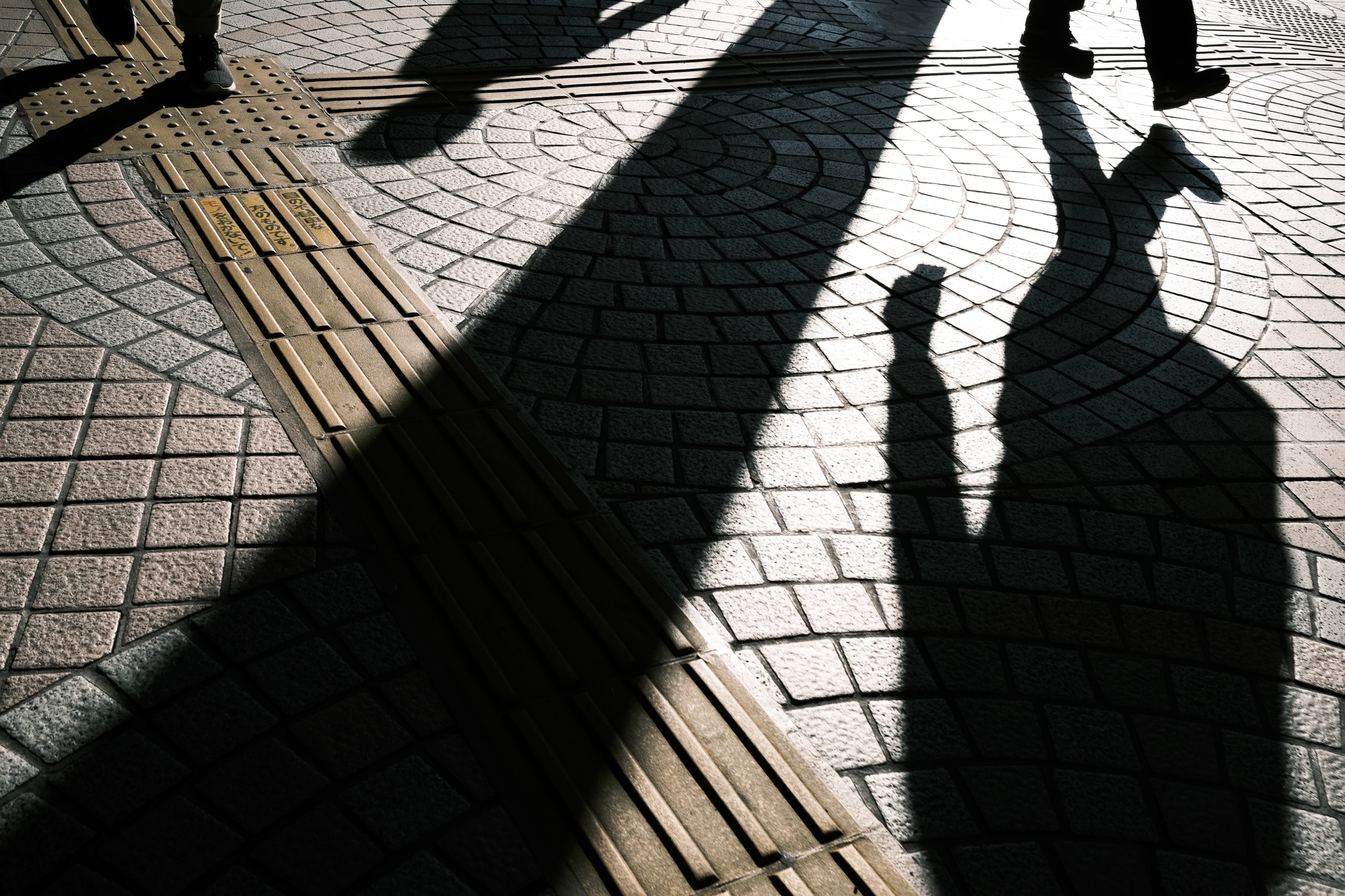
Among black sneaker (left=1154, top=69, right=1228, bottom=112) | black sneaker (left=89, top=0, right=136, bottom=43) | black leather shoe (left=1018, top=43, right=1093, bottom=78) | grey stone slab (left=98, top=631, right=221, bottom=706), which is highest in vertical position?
black sneaker (left=1154, top=69, right=1228, bottom=112)

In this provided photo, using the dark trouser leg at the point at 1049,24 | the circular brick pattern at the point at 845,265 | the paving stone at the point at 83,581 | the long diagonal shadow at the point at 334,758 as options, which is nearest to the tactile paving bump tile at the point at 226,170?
the circular brick pattern at the point at 845,265

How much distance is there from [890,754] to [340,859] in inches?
39.4

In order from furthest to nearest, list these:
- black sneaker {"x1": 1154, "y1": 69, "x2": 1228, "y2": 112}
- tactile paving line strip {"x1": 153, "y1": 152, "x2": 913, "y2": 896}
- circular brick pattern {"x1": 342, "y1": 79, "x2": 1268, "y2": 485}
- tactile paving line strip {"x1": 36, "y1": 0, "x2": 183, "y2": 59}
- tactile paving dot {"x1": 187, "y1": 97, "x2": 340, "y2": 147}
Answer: black sneaker {"x1": 1154, "y1": 69, "x2": 1228, "y2": 112}, tactile paving line strip {"x1": 36, "y1": 0, "x2": 183, "y2": 59}, tactile paving dot {"x1": 187, "y1": 97, "x2": 340, "y2": 147}, circular brick pattern {"x1": 342, "y1": 79, "x2": 1268, "y2": 485}, tactile paving line strip {"x1": 153, "y1": 152, "x2": 913, "y2": 896}

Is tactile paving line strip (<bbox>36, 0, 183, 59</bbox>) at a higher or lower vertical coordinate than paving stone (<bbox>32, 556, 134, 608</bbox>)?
higher

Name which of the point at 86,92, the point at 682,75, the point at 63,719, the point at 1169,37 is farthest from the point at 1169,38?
the point at 63,719

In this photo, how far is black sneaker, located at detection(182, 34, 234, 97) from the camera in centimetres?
428

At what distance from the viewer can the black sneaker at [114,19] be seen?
165 inches

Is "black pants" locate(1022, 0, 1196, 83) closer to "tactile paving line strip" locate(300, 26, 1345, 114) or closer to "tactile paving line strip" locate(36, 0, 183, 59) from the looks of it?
"tactile paving line strip" locate(300, 26, 1345, 114)

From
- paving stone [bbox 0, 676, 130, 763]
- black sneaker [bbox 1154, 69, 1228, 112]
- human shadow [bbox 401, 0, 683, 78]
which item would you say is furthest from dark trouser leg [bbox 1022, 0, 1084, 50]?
paving stone [bbox 0, 676, 130, 763]

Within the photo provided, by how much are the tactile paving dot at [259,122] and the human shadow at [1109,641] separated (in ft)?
9.69

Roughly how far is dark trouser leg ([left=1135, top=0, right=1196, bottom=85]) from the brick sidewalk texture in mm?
778

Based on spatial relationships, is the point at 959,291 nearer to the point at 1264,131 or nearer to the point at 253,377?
the point at 253,377

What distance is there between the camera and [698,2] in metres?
6.42

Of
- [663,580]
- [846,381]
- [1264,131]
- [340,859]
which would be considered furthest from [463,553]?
[1264,131]
